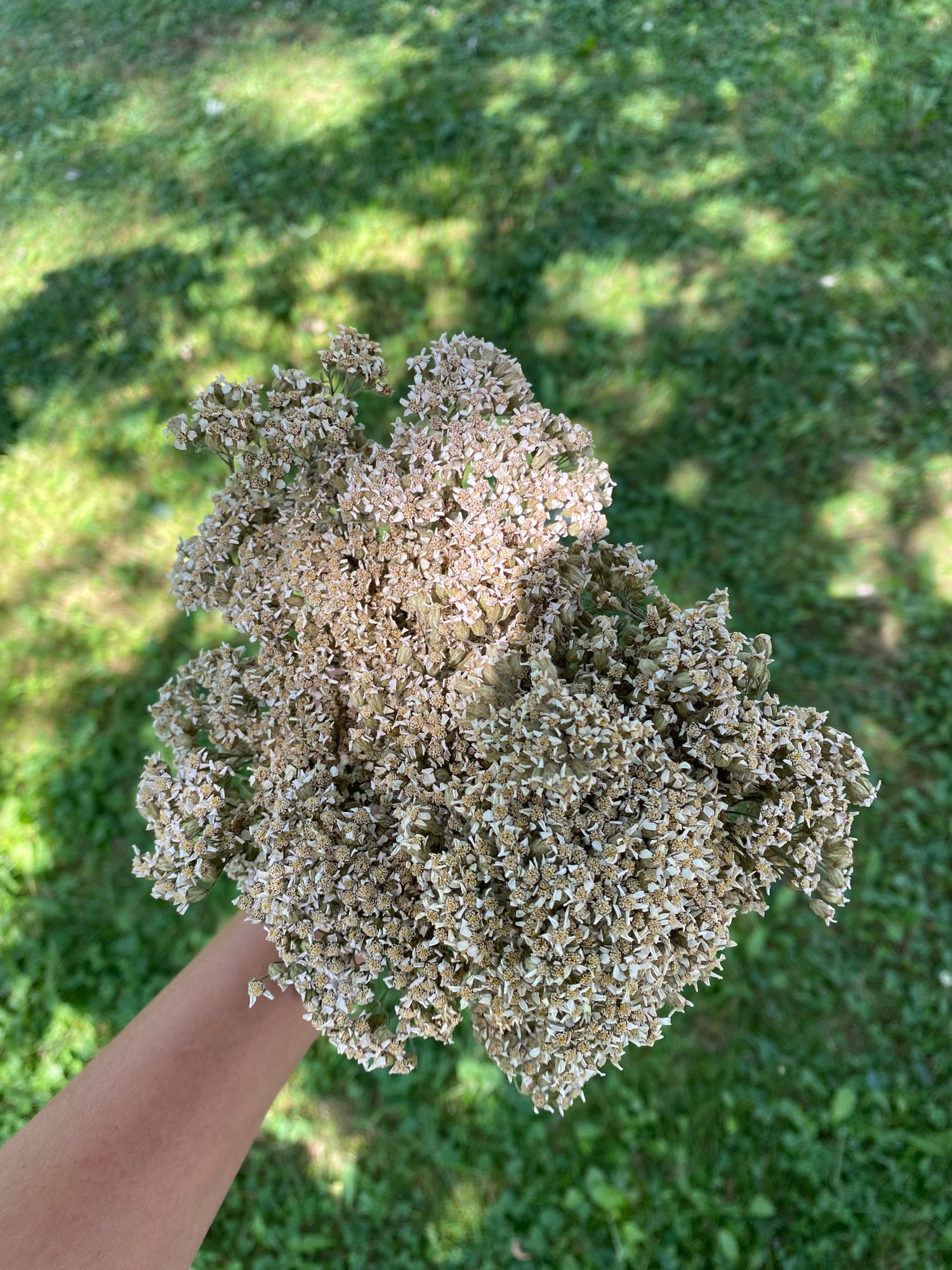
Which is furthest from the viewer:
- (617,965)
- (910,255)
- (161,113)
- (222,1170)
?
(161,113)

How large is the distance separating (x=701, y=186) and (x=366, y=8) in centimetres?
397

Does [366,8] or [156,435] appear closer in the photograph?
[156,435]

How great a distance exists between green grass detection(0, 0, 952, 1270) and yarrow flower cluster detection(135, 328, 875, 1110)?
302 centimetres

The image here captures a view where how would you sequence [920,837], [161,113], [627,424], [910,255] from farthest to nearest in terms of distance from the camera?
[161,113] → [910,255] → [627,424] → [920,837]

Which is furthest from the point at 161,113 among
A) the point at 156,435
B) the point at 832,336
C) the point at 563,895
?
the point at 563,895

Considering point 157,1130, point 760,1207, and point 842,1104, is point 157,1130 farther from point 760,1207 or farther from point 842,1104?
point 842,1104

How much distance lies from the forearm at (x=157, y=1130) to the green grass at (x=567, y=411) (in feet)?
7.30

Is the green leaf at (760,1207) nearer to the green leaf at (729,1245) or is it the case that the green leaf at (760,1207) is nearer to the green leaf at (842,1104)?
the green leaf at (729,1245)

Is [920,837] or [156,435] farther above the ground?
[156,435]

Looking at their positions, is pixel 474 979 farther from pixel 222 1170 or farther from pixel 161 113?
pixel 161 113

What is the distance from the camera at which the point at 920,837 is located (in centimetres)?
502

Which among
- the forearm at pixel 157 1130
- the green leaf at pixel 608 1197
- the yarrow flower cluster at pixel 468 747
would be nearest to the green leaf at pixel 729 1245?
the green leaf at pixel 608 1197

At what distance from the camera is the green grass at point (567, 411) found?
14.7 ft

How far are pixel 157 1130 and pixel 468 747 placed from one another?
158cm
